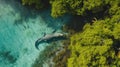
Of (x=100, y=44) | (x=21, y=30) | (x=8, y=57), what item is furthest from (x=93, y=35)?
(x=8, y=57)

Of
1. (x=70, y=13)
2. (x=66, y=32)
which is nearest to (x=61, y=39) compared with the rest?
(x=66, y=32)

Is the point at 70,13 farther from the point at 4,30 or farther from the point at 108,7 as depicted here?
the point at 4,30

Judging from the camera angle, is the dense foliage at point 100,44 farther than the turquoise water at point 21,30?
No

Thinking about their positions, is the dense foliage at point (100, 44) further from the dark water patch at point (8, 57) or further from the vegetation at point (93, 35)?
the dark water patch at point (8, 57)

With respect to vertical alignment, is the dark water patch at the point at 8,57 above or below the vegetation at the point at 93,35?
below

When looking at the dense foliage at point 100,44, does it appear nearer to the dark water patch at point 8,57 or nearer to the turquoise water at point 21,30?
the turquoise water at point 21,30

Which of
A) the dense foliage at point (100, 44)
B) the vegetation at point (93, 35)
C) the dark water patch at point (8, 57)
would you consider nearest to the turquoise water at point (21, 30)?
the dark water patch at point (8, 57)

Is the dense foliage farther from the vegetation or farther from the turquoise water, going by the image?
the turquoise water

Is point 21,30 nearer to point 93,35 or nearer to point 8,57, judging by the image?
point 8,57
